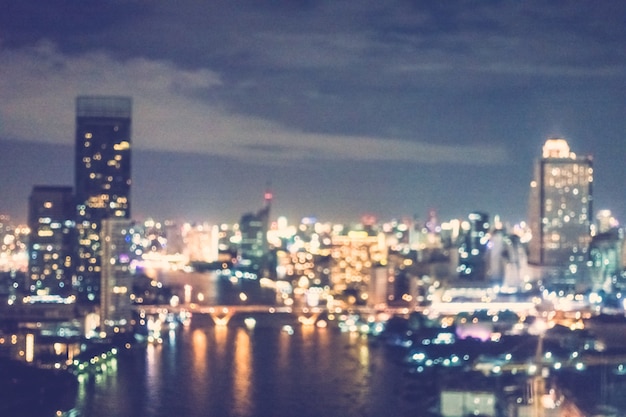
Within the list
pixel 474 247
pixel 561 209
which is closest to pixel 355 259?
pixel 474 247

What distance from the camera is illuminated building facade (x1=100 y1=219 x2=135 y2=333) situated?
12.9 metres

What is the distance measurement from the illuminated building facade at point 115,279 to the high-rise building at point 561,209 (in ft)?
20.6

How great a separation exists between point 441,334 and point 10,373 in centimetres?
481

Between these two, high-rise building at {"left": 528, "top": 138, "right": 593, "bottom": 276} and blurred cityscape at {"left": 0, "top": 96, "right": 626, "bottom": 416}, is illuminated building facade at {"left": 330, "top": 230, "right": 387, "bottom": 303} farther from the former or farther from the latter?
high-rise building at {"left": 528, "top": 138, "right": 593, "bottom": 276}

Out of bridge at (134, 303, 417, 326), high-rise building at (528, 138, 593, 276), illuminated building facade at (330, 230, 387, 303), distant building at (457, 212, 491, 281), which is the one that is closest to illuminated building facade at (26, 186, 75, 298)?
bridge at (134, 303, 417, 326)

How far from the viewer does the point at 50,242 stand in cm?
1631

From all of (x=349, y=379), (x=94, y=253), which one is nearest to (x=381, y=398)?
(x=349, y=379)

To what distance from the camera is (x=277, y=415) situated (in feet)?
25.7

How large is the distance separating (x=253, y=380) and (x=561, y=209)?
9.24 metres

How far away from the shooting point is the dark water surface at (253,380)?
8.12m

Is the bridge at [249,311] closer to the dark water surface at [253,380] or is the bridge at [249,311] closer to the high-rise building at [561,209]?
the dark water surface at [253,380]

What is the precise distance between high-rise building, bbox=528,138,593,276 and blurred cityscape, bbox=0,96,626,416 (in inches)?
0.8

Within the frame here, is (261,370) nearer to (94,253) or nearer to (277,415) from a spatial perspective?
(277,415)

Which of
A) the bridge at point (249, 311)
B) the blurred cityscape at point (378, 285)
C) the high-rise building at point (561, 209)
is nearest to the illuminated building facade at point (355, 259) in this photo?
the blurred cityscape at point (378, 285)
